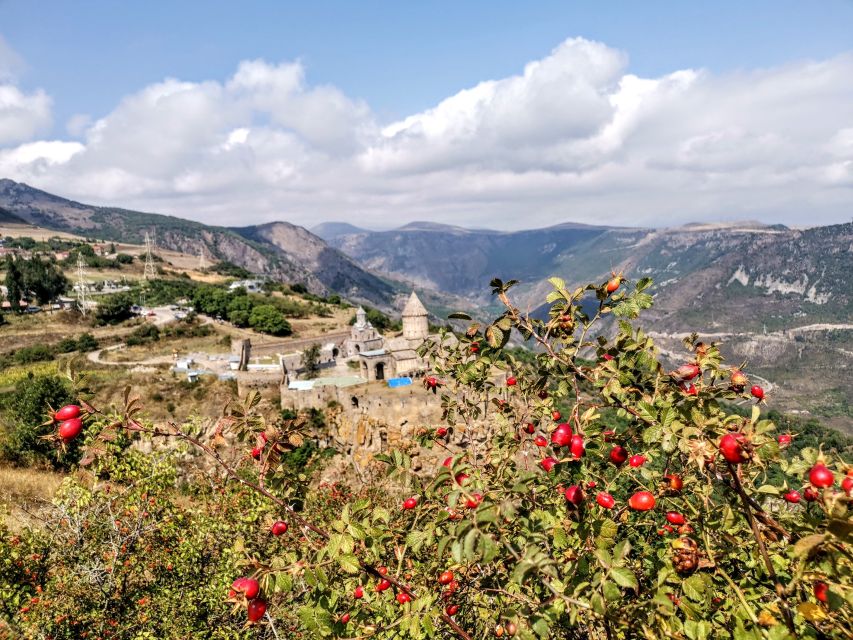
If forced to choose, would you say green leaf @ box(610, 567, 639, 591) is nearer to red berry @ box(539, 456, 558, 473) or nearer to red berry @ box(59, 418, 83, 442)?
red berry @ box(539, 456, 558, 473)

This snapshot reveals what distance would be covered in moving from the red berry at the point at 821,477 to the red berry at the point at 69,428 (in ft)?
Result: 14.6

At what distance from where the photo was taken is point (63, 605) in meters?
7.39

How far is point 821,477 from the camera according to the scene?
232 cm

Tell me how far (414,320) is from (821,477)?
43.2m

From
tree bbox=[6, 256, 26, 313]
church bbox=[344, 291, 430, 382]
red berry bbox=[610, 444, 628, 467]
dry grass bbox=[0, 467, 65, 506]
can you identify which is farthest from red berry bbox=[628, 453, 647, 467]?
tree bbox=[6, 256, 26, 313]

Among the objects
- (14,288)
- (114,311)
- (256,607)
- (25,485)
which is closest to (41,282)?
(14,288)

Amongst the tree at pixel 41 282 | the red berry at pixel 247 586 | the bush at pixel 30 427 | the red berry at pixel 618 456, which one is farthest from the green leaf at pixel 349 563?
the tree at pixel 41 282

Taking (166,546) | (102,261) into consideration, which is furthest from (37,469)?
(102,261)

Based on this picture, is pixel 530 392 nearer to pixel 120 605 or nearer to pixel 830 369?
pixel 120 605

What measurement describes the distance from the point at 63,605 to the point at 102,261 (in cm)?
12414

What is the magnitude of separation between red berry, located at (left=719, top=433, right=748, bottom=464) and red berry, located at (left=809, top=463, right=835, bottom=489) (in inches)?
12.8

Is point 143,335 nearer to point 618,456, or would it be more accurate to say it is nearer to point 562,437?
point 562,437

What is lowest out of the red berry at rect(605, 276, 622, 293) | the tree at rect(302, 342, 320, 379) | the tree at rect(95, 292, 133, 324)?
the tree at rect(302, 342, 320, 379)

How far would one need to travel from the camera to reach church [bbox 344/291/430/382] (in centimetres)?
4050
